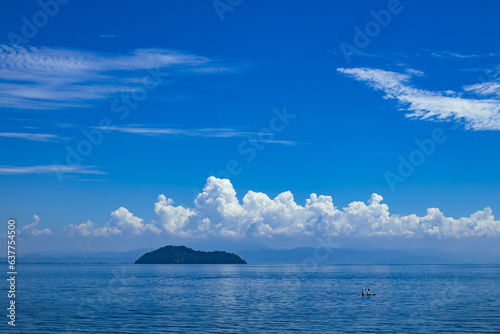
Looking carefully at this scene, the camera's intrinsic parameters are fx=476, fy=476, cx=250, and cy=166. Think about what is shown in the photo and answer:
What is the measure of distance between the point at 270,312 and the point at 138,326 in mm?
24257

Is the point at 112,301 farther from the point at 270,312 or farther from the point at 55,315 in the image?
the point at 270,312

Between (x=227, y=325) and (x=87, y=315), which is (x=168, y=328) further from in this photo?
(x=87, y=315)

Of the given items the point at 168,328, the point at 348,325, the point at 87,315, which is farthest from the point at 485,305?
the point at 87,315

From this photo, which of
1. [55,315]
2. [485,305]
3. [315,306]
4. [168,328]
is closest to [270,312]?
[315,306]

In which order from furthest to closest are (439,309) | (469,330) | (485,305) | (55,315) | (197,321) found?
1. (485,305)
2. (439,309)
3. (55,315)
4. (197,321)
5. (469,330)

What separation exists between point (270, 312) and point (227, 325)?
51.1 feet

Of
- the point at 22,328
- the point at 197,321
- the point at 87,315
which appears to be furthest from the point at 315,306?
the point at 22,328

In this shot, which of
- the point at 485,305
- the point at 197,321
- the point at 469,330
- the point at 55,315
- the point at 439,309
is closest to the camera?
the point at 469,330

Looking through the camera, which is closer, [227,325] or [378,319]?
[227,325]

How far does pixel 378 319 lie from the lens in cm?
7462

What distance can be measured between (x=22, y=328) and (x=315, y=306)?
51.1 m

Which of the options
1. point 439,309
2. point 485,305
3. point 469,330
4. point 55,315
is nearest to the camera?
point 469,330

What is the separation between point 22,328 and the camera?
64.9m

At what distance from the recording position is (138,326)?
218 feet
